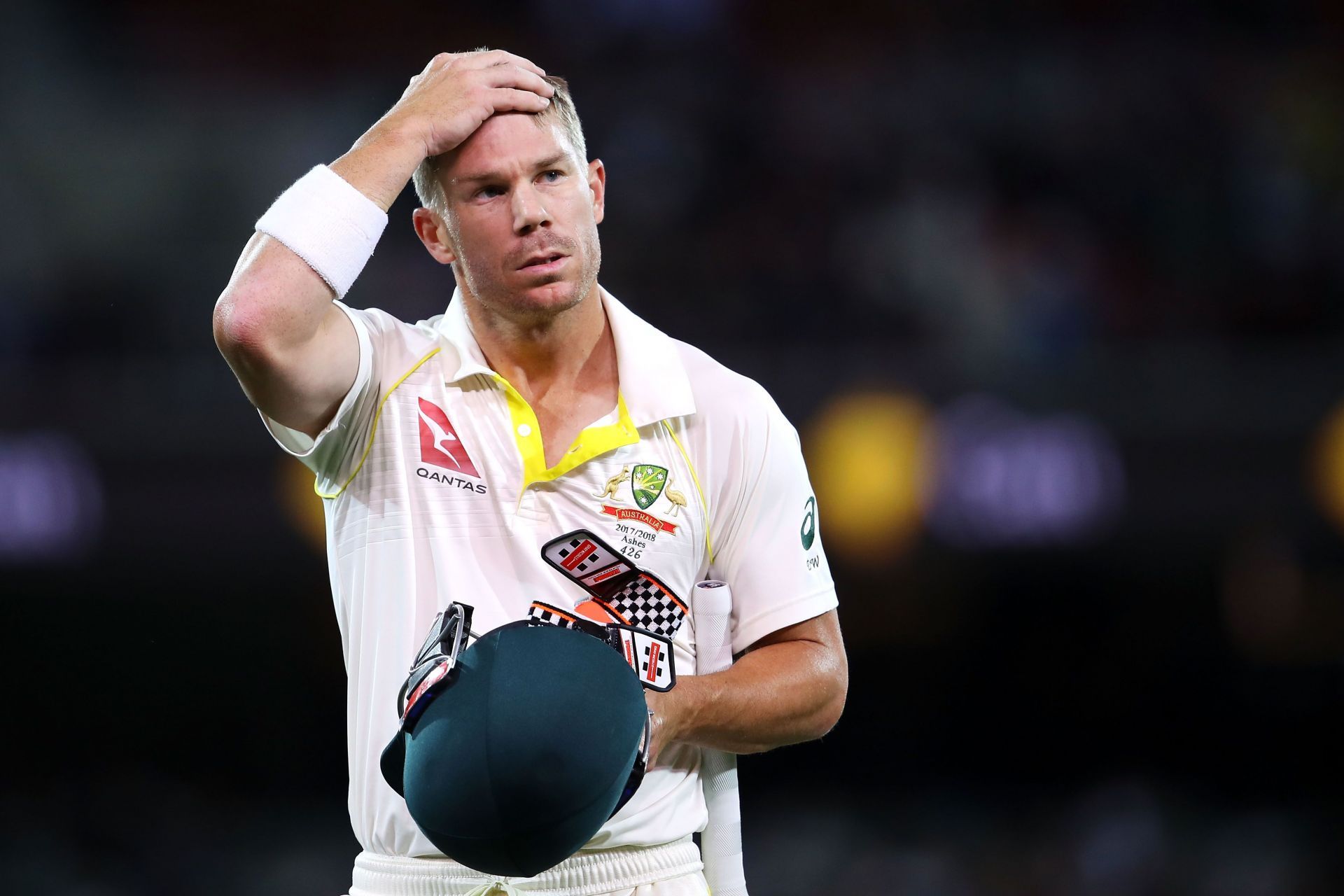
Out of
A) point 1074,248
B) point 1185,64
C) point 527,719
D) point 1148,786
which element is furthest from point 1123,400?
point 527,719

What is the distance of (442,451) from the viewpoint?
3.24m

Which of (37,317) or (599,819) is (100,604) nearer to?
(37,317)

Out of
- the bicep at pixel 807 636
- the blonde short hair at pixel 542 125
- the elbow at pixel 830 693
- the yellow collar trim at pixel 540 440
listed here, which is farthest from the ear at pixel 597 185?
the elbow at pixel 830 693

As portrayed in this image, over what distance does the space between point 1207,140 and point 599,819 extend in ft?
32.9

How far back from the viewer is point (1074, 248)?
433 inches

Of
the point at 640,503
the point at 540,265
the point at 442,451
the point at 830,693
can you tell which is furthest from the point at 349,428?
the point at 830,693

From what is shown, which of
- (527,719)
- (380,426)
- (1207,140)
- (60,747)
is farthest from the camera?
(1207,140)

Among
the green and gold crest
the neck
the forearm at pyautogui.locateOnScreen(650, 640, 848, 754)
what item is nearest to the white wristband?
the neck

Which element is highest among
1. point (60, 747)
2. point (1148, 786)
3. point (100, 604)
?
point (100, 604)

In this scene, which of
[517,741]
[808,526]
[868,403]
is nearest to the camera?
[517,741]

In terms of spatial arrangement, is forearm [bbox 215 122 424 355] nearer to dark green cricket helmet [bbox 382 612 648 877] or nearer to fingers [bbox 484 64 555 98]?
fingers [bbox 484 64 555 98]

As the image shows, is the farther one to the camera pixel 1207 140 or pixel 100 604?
pixel 1207 140

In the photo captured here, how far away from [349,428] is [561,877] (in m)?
1.02

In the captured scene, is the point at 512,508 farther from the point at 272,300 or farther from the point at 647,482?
the point at 272,300
